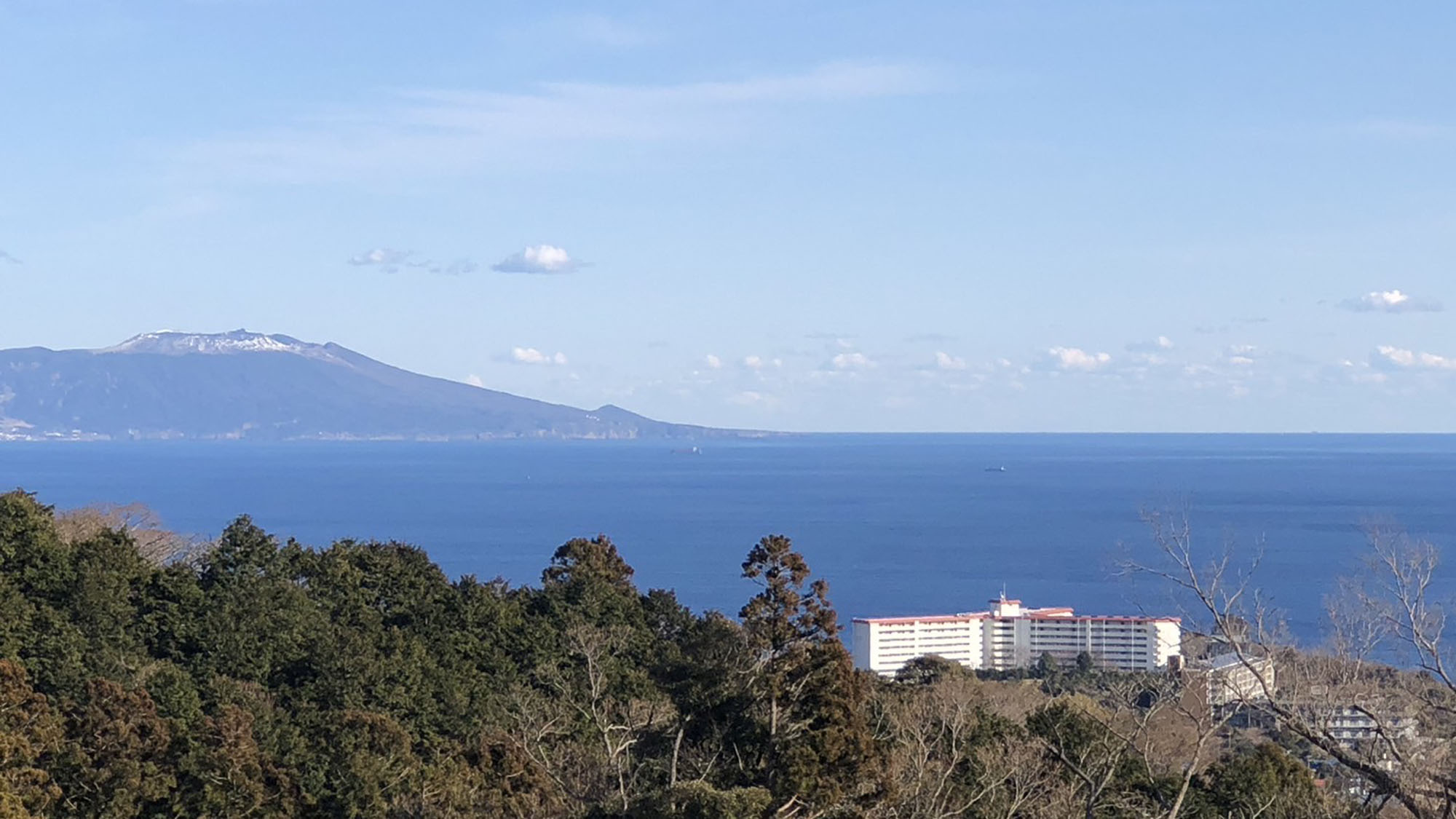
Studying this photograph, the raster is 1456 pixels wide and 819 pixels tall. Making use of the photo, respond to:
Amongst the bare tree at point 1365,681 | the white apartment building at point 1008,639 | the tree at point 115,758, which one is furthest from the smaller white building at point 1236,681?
the white apartment building at point 1008,639

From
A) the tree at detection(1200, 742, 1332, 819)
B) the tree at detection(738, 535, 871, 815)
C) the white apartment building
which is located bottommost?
the white apartment building

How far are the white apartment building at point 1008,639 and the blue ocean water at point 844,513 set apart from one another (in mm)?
1958

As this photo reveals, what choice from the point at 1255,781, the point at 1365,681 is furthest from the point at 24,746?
the point at 1255,781

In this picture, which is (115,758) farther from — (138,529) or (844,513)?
(844,513)

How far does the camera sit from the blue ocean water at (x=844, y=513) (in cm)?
6006

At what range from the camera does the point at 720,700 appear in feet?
42.2

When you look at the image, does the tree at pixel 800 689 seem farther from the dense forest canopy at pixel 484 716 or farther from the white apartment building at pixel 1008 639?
the white apartment building at pixel 1008 639

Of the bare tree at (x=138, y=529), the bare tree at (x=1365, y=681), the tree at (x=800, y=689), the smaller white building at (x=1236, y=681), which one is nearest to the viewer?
the bare tree at (x=1365, y=681)

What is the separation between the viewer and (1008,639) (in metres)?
46.8

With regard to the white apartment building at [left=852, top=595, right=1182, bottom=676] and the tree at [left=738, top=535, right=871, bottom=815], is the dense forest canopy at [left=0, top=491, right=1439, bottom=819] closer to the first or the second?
the tree at [left=738, top=535, right=871, bottom=815]

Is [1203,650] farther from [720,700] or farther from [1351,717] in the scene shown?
[720,700]

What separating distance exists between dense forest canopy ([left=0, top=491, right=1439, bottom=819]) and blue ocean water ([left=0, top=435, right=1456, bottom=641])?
2.82 m

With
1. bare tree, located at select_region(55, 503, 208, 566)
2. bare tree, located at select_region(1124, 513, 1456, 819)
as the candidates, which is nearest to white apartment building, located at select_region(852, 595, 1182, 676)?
bare tree, located at select_region(55, 503, 208, 566)

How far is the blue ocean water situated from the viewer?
6006cm
